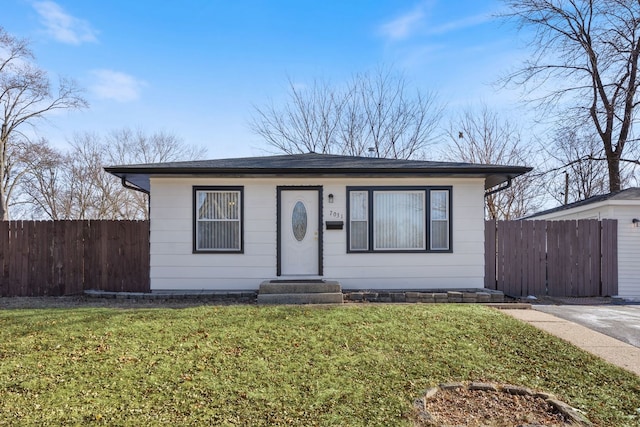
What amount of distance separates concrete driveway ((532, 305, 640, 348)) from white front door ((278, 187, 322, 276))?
4568 millimetres

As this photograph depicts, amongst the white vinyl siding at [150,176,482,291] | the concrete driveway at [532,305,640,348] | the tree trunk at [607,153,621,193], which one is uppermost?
the tree trunk at [607,153,621,193]

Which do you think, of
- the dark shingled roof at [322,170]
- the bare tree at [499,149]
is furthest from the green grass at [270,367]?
the bare tree at [499,149]

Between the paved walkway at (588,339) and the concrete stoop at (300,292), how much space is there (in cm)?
309

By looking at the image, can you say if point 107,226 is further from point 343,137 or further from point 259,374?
point 343,137

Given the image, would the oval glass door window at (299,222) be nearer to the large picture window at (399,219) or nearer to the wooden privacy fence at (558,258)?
the large picture window at (399,219)

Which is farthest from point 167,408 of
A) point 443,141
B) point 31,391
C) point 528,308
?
point 443,141

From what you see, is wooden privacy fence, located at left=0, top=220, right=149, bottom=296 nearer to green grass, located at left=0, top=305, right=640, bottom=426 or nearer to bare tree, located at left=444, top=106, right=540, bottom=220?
green grass, located at left=0, top=305, right=640, bottom=426

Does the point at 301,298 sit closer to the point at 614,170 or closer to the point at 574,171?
the point at 614,170

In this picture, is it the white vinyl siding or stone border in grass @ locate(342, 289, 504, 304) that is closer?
stone border in grass @ locate(342, 289, 504, 304)

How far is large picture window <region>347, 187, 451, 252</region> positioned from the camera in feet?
25.9

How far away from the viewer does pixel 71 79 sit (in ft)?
63.6

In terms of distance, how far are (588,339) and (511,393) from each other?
255cm

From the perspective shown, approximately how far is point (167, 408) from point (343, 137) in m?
18.3

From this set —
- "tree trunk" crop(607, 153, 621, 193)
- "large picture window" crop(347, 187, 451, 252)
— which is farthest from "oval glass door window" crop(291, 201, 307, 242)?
"tree trunk" crop(607, 153, 621, 193)
